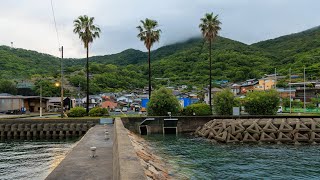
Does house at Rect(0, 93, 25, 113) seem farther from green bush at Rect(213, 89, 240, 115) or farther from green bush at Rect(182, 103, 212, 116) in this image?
green bush at Rect(213, 89, 240, 115)

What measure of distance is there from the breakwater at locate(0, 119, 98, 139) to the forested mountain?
9772cm

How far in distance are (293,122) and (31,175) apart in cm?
3245

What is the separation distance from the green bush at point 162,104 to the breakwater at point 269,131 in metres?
13.2

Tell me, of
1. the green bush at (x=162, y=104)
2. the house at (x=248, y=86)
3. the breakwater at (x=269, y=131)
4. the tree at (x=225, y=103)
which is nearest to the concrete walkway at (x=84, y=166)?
the breakwater at (x=269, y=131)

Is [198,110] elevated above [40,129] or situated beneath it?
elevated above

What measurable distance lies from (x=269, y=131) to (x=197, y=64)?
411ft

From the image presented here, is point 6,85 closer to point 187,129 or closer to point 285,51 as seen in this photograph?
point 187,129

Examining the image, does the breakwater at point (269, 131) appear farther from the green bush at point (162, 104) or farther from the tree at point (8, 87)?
the tree at point (8, 87)

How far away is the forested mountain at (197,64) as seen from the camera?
148288 millimetres

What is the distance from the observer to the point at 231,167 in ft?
73.7

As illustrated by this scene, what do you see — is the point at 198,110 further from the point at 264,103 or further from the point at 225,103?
the point at 264,103

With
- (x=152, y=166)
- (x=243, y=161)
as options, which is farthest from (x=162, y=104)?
(x=152, y=166)

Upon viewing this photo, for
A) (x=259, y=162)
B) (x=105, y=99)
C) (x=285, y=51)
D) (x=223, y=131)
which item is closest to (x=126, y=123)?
(x=223, y=131)

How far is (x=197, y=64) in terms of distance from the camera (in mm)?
162125
